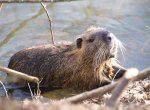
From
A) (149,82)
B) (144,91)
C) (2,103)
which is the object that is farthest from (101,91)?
(149,82)

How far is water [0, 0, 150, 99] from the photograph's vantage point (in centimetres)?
628

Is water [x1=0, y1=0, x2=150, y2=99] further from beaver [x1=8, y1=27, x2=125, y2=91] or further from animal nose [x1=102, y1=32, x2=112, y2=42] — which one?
animal nose [x1=102, y1=32, x2=112, y2=42]

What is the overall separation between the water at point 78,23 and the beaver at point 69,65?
2.12 ft

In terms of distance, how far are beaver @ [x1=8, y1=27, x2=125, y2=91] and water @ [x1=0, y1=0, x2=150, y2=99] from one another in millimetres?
645

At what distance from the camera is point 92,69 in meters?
5.18

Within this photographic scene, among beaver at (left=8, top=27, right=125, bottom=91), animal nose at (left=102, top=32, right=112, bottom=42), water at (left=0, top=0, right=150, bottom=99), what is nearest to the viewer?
animal nose at (left=102, top=32, right=112, bottom=42)

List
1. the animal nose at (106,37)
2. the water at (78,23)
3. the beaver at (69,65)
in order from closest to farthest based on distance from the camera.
→ the animal nose at (106,37)
the beaver at (69,65)
the water at (78,23)

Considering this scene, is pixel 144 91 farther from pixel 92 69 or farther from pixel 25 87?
pixel 25 87

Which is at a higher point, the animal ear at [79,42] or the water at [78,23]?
the animal ear at [79,42]

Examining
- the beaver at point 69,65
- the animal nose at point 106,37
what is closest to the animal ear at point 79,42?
the beaver at point 69,65

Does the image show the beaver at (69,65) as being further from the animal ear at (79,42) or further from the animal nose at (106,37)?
the animal nose at (106,37)

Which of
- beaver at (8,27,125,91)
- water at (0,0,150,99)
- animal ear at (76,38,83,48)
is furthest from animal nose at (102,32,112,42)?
water at (0,0,150,99)

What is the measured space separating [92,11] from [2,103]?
5.87m

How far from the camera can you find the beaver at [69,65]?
202 inches
